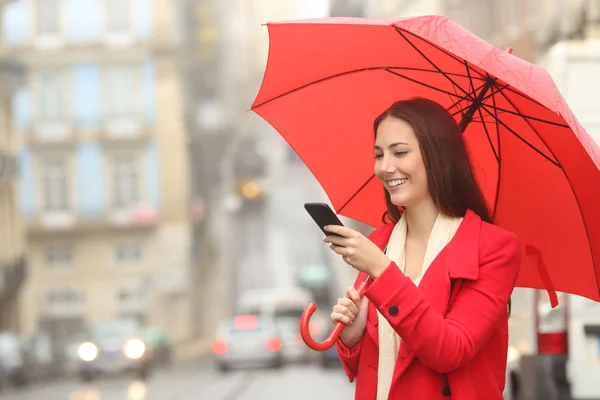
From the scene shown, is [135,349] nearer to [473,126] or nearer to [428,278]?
[473,126]

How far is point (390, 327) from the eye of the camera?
3336 mm

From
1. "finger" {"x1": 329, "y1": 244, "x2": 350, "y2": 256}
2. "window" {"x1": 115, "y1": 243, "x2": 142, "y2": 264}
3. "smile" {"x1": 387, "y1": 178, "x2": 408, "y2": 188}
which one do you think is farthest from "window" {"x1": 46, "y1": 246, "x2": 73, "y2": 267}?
"finger" {"x1": 329, "y1": 244, "x2": 350, "y2": 256}


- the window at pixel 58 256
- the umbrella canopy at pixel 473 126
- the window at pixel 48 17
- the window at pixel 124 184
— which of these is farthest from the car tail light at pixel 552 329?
the window at pixel 48 17

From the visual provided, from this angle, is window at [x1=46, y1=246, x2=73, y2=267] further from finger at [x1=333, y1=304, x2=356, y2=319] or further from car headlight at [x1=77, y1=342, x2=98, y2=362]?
finger at [x1=333, y1=304, x2=356, y2=319]

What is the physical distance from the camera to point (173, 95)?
51.1 metres

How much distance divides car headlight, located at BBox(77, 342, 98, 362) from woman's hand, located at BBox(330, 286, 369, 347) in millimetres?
23515

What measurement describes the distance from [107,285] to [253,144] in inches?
1114

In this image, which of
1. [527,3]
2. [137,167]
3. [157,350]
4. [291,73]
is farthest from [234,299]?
[291,73]

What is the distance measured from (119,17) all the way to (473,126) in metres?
48.0

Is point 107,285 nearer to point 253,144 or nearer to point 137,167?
point 137,167

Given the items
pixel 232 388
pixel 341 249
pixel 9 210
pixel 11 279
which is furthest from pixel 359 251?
pixel 9 210

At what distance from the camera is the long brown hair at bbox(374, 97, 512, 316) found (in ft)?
11.0

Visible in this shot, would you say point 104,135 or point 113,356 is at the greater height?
point 104,135

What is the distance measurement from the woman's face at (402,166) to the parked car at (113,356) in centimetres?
2343
